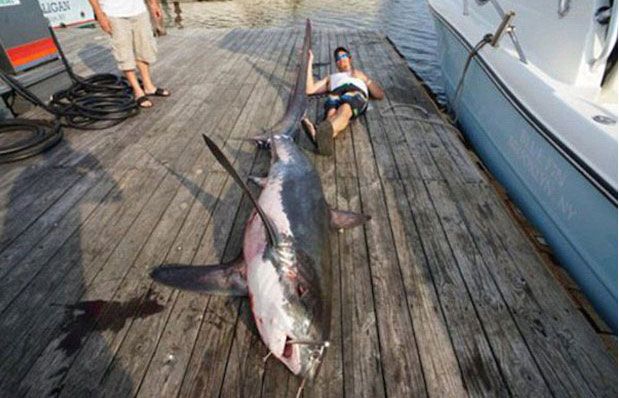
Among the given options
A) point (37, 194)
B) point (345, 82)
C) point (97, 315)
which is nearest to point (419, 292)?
point (97, 315)

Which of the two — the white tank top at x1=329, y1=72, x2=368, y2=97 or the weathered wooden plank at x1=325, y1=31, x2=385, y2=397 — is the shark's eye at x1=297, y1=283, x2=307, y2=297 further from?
the white tank top at x1=329, y1=72, x2=368, y2=97

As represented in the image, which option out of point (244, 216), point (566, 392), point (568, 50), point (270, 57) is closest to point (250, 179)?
point (244, 216)

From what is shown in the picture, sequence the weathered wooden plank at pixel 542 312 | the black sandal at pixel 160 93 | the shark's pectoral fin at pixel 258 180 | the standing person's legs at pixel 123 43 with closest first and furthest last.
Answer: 1. the weathered wooden plank at pixel 542 312
2. the shark's pectoral fin at pixel 258 180
3. the standing person's legs at pixel 123 43
4. the black sandal at pixel 160 93

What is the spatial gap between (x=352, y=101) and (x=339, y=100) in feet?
0.65

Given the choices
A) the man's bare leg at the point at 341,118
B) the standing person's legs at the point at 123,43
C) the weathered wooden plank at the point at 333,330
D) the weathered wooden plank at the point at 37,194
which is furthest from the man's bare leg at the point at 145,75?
the weathered wooden plank at the point at 333,330

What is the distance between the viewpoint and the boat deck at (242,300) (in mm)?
1968

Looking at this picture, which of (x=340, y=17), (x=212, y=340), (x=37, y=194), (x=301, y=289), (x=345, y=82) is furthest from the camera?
(x=340, y=17)

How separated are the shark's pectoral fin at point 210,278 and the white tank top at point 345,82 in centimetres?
348

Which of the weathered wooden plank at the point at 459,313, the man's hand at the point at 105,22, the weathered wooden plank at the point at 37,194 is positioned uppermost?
the man's hand at the point at 105,22

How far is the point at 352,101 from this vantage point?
4715 mm

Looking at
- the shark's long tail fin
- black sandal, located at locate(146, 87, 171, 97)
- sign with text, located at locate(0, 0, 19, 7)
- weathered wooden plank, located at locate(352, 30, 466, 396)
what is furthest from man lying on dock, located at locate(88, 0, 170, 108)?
weathered wooden plank, located at locate(352, 30, 466, 396)

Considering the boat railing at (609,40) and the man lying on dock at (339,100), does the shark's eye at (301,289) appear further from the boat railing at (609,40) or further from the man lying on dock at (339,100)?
the boat railing at (609,40)

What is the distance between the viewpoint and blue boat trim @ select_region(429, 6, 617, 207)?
7.87 ft

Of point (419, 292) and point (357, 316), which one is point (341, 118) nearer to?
point (419, 292)
